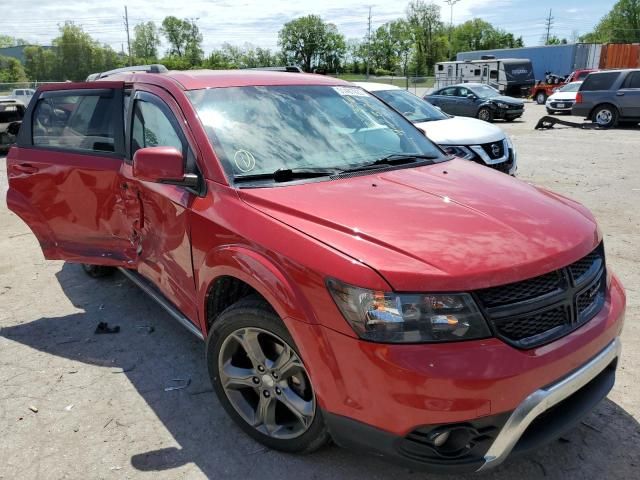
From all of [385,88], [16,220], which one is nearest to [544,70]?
[385,88]

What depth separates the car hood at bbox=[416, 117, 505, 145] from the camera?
24.7 ft

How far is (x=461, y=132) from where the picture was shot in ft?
25.7

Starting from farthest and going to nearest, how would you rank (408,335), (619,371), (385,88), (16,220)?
(385,88) → (16,220) → (619,371) → (408,335)

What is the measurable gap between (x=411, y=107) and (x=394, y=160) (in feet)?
20.0

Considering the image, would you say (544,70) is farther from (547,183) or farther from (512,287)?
(512,287)

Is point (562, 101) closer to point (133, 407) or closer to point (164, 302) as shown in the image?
point (164, 302)

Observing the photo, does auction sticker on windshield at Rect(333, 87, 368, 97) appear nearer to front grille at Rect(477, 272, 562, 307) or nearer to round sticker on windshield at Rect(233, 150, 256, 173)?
round sticker on windshield at Rect(233, 150, 256, 173)

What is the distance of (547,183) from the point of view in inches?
341

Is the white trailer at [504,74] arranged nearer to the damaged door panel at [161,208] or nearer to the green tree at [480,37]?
the damaged door panel at [161,208]

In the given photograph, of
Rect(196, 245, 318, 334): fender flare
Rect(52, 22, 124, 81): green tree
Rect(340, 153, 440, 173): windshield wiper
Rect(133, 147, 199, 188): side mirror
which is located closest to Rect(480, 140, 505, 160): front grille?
Rect(340, 153, 440, 173): windshield wiper

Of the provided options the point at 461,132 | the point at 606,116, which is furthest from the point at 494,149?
the point at 606,116

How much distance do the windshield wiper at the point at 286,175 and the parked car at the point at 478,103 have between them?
18.4m

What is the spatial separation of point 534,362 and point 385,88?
8.07 metres

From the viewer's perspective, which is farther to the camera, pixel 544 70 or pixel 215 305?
pixel 544 70
